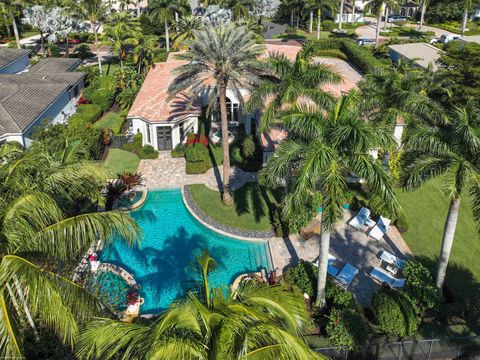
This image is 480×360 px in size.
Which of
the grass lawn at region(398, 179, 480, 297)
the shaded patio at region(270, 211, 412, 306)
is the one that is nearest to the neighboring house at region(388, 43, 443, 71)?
the grass lawn at region(398, 179, 480, 297)

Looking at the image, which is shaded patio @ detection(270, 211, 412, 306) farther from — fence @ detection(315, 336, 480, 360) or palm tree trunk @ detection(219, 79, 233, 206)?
palm tree trunk @ detection(219, 79, 233, 206)

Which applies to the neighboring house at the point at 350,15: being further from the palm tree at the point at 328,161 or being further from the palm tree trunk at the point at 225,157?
the palm tree at the point at 328,161

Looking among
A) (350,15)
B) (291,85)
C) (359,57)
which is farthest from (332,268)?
(350,15)

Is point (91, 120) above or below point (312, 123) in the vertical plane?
below

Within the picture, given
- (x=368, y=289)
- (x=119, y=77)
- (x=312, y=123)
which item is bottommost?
(x=368, y=289)

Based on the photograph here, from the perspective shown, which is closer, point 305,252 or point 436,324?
point 436,324

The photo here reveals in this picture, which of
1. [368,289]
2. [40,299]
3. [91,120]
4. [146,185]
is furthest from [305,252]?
[91,120]

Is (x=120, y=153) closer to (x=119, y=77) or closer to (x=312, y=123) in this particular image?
(x=119, y=77)
